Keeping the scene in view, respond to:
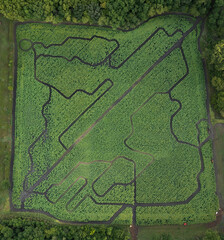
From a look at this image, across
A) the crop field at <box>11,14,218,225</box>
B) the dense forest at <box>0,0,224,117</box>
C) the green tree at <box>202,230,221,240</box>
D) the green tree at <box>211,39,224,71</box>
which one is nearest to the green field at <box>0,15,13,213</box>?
the crop field at <box>11,14,218,225</box>

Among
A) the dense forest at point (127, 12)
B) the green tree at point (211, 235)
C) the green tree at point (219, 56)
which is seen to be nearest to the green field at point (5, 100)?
the dense forest at point (127, 12)

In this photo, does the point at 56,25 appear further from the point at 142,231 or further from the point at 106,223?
the point at 142,231

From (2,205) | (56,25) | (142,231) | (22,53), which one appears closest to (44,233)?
(2,205)

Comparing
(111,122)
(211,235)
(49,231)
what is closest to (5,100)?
(111,122)

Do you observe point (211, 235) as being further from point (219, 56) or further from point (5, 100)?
point (5, 100)

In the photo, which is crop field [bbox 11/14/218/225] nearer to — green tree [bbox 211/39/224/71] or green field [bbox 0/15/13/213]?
green field [bbox 0/15/13/213]
